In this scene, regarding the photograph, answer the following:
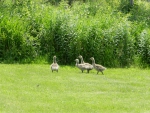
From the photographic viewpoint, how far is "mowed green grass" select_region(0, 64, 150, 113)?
13.2m

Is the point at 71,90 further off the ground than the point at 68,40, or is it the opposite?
the point at 68,40

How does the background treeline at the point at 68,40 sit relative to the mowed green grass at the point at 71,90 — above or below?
above

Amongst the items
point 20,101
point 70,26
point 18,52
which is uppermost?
point 70,26

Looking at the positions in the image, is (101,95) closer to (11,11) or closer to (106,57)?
(106,57)

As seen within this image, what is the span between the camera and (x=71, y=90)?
1608 cm

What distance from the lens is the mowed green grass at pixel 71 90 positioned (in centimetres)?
1319

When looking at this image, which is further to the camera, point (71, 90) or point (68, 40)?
point (68, 40)

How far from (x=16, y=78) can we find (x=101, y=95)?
4463 millimetres

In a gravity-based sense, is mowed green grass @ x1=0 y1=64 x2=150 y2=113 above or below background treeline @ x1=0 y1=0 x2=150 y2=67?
below

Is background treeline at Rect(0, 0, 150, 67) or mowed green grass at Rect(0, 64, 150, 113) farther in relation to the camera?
background treeline at Rect(0, 0, 150, 67)

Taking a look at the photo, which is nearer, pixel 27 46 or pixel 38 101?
pixel 38 101

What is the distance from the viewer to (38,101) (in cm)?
1380

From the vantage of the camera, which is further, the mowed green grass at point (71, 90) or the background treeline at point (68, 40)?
the background treeline at point (68, 40)

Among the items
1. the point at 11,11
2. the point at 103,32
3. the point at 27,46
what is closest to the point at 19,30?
the point at 27,46
